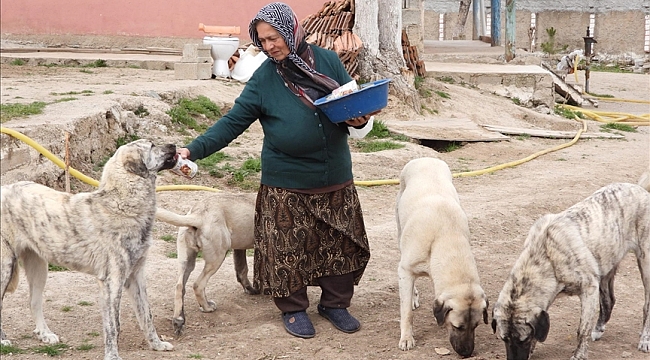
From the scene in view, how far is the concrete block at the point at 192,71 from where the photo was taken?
13.5 m

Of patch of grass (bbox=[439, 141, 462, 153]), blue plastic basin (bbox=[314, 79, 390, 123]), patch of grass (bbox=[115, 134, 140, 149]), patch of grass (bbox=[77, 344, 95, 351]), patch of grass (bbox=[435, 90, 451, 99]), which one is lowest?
patch of grass (bbox=[439, 141, 462, 153])

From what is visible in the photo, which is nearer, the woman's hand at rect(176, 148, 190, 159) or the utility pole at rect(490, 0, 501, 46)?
the woman's hand at rect(176, 148, 190, 159)

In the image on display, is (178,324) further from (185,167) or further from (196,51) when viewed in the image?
(196,51)

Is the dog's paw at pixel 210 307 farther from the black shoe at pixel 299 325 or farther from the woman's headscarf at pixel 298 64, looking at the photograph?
the woman's headscarf at pixel 298 64

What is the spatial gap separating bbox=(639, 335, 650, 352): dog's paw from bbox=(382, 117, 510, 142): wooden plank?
741 cm

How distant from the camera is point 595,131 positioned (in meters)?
15.0

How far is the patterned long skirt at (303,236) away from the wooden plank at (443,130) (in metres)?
7.01

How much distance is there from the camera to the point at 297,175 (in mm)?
5484

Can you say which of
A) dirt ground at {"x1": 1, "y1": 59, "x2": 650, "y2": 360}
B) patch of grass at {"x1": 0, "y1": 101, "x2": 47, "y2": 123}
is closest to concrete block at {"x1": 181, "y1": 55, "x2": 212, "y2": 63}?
dirt ground at {"x1": 1, "y1": 59, "x2": 650, "y2": 360}

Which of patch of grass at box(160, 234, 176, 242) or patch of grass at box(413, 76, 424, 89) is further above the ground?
patch of grass at box(413, 76, 424, 89)

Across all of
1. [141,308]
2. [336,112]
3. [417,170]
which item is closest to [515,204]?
[417,170]

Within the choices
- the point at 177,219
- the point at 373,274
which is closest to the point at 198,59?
the point at 373,274

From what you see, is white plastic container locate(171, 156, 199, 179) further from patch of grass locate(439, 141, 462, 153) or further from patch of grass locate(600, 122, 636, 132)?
patch of grass locate(600, 122, 636, 132)

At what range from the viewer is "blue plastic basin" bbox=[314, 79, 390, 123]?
5039 mm
